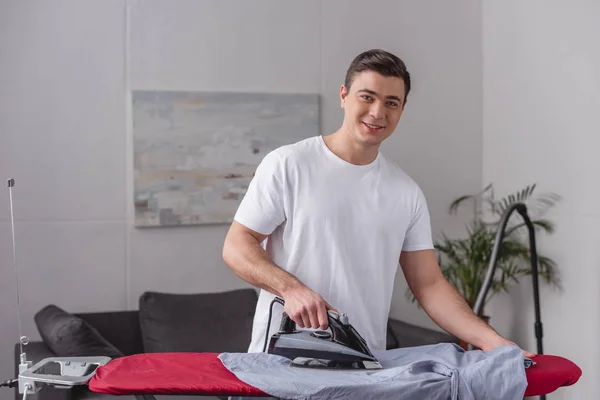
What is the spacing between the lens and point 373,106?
84.2 inches

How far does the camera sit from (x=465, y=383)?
1710 mm

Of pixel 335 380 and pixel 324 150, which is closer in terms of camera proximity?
pixel 335 380

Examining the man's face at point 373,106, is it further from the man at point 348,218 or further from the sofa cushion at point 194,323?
the sofa cushion at point 194,323

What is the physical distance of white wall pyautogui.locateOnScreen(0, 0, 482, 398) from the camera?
3.93 m

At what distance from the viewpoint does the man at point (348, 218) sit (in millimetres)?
2129

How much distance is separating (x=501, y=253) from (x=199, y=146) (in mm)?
1704

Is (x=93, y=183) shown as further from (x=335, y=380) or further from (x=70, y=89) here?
(x=335, y=380)

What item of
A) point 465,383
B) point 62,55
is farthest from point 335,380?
point 62,55

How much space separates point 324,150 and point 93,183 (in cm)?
213

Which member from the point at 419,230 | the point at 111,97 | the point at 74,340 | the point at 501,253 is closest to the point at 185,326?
the point at 74,340

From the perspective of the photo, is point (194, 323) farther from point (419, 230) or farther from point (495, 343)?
point (495, 343)

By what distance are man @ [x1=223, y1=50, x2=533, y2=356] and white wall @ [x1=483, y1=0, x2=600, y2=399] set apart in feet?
5.85

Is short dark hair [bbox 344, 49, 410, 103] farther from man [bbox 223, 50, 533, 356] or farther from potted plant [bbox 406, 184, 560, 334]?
potted plant [bbox 406, 184, 560, 334]

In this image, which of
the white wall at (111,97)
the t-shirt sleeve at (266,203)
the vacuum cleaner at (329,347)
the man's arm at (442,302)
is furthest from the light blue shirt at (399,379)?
the white wall at (111,97)
